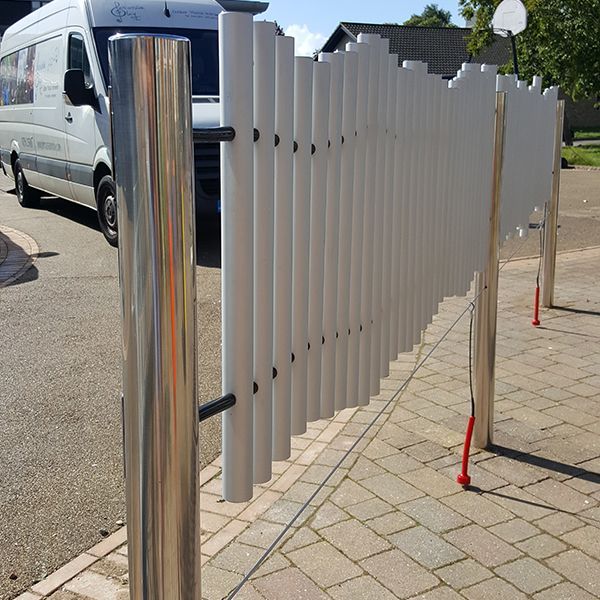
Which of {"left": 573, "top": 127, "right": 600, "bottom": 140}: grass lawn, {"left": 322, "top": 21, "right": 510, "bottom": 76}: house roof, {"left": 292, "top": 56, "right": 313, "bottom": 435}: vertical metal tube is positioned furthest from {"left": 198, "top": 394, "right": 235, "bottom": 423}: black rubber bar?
{"left": 322, "top": 21, "right": 510, "bottom": 76}: house roof

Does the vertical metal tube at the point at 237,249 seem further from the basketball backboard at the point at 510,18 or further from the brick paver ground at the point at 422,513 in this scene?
the basketball backboard at the point at 510,18

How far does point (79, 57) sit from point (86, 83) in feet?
1.91

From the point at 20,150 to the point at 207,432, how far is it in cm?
1087

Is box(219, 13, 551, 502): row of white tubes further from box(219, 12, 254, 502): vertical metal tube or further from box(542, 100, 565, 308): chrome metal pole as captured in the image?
box(542, 100, 565, 308): chrome metal pole

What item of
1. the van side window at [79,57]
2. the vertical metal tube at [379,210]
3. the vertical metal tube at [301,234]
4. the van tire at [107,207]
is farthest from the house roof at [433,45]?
the vertical metal tube at [301,234]

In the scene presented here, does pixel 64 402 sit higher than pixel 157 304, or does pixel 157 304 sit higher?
pixel 157 304

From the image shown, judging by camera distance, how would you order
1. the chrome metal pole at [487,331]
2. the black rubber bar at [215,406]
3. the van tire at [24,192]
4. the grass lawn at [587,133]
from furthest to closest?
the grass lawn at [587,133] < the van tire at [24,192] < the chrome metal pole at [487,331] < the black rubber bar at [215,406]

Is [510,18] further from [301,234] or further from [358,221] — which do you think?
[301,234]

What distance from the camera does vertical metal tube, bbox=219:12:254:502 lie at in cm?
181

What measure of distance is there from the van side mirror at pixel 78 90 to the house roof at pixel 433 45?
1824 inches

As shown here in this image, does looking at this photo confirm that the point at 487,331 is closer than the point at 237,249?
No

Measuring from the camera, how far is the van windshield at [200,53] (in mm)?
9941

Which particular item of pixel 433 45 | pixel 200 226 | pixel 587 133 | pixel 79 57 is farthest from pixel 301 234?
pixel 433 45

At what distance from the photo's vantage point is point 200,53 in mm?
10344
